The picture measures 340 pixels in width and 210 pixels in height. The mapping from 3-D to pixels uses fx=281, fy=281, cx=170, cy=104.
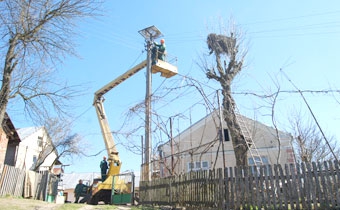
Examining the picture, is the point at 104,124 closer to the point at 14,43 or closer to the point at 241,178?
the point at 14,43

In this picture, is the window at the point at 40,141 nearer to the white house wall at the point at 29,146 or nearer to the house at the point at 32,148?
the house at the point at 32,148

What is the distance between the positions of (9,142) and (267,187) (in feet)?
83.8

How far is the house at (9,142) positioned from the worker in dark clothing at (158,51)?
13.7 metres

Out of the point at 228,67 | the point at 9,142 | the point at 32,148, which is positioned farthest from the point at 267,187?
the point at 32,148

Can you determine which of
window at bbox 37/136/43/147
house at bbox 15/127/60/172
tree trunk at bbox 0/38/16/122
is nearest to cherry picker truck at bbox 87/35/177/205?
tree trunk at bbox 0/38/16/122

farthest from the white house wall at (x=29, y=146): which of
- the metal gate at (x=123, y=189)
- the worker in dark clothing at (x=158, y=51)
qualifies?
the worker in dark clothing at (x=158, y=51)

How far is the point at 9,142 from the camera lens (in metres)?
26.3

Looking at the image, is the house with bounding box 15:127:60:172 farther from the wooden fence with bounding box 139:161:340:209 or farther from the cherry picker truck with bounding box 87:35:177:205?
the wooden fence with bounding box 139:161:340:209

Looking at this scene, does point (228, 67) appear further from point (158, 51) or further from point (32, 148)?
point (32, 148)

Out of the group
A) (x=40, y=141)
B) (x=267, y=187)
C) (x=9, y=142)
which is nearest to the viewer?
(x=267, y=187)

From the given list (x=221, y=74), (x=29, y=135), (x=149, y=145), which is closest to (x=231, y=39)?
(x=221, y=74)

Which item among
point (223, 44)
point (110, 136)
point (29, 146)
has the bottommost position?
point (110, 136)

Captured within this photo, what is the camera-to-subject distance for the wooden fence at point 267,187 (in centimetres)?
734

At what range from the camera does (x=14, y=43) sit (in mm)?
9711
